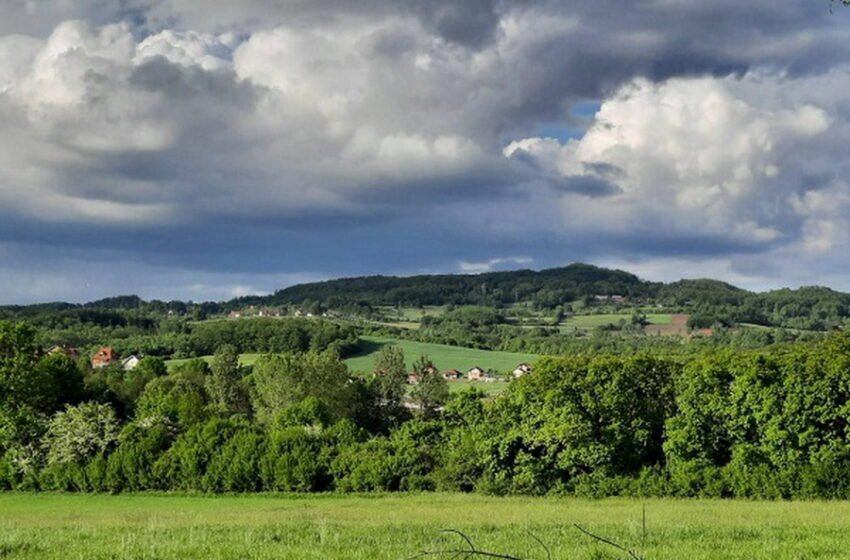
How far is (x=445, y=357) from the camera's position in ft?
538

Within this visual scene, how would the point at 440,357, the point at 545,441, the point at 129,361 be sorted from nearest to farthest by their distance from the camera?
1. the point at 545,441
2. the point at 129,361
3. the point at 440,357

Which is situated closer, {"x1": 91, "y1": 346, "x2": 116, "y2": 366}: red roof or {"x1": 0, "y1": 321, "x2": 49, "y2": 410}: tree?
{"x1": 0, "y1": 321, "x2": 49, "y2": 410}: tree

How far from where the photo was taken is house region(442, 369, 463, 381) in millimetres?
146375

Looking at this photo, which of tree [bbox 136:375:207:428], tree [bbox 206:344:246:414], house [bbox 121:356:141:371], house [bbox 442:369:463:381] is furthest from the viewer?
house [bbox 121:356:141:371]

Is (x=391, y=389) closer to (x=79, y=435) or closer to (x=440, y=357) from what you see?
(x=79, y=435)

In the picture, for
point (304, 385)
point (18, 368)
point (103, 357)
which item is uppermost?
point (18, 368)

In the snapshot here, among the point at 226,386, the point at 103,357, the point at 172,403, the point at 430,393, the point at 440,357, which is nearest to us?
the point at 172,403

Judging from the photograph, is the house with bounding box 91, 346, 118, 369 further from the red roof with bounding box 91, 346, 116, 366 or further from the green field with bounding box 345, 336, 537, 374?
the green field with bounding box 345, 336, 537, 374

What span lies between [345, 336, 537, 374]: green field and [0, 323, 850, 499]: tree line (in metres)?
83.3

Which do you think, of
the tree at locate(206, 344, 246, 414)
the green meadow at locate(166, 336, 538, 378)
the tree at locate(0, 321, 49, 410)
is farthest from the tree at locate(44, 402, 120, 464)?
the green meadow at locate(166, 336, 538, 378)

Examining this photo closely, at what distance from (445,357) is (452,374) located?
15374mm

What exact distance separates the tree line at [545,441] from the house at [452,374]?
82.1m

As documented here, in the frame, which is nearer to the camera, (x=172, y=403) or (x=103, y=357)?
(x=172, y=403)

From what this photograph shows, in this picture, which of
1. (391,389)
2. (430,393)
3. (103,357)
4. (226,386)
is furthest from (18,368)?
(103,357)
